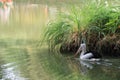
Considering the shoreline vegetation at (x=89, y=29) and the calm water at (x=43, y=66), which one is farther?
the shoreline vegetation at (x=89, y=29)

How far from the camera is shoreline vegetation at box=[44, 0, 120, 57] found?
12.6 meters

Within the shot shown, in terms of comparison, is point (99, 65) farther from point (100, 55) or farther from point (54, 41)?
point (54, 41)

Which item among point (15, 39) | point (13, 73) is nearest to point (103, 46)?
point (13, 73)

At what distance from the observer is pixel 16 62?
38.3ft

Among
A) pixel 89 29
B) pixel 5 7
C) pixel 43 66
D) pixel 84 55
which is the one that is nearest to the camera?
pixel 43 66

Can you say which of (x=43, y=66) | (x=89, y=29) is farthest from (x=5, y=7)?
(x=43, y=66)

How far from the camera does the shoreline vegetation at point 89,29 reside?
41.2 ft

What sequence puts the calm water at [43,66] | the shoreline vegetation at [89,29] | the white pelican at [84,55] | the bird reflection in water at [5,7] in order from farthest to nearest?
the shoreline vegetation at [89,29]
the white pelican at [84,55]
the calm water at [43,66]
the bird reflection in water at [5,7]

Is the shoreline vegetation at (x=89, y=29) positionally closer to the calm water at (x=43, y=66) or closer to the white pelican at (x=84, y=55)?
the white pelican at (x=84, y=55)

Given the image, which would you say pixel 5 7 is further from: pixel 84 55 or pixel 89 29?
pixel 84 55

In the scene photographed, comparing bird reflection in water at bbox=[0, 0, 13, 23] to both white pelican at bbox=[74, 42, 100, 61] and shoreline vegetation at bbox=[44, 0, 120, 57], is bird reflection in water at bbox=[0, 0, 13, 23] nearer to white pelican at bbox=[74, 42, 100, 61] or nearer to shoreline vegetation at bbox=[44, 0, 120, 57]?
shoreline vegetation at bbox=[44, 0, 120, 57]

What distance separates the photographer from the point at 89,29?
42.0 feet

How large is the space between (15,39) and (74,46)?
12.5 ft

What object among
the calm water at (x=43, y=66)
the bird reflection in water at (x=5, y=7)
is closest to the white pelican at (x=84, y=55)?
the calm water at (x=43, y=66)
